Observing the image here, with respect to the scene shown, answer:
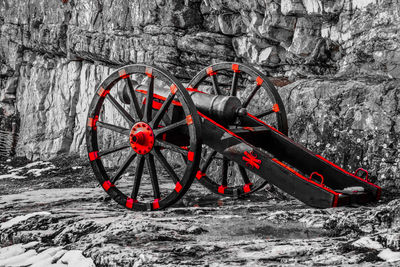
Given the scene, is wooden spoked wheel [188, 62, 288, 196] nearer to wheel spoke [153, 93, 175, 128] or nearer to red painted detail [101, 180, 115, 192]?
wheel spoke [153, 93, 175, 128]

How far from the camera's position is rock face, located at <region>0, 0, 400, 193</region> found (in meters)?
6.46

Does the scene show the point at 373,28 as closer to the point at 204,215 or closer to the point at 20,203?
the point at 204,215

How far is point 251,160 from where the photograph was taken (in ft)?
16.8

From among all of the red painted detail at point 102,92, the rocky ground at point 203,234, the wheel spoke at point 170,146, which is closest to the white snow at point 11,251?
the rocky ground at point 203,234

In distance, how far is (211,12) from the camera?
32.9 ft

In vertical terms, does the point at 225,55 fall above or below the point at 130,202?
above

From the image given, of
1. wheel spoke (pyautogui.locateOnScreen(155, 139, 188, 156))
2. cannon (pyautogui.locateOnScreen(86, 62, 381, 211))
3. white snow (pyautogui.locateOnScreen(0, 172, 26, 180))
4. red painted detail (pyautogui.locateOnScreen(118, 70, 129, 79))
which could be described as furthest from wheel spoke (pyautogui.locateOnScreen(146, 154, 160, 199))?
white snow (pyautogui.locateOnScreen(0, 172, 26, 180))

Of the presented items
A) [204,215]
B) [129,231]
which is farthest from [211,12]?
[129,231]

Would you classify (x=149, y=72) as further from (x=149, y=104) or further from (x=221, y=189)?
(x=221, y=189)

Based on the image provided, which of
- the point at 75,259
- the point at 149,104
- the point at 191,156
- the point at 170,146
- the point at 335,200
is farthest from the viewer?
the point at 149,104

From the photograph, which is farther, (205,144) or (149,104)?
(149,104)

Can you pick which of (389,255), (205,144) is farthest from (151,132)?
(389,255)

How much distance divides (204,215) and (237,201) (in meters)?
1.16

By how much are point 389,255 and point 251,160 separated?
206 centimetres
